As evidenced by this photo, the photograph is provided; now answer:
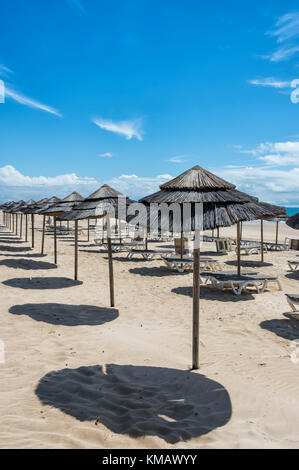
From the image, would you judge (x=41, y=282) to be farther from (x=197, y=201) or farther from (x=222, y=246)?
(x=222, y=246)

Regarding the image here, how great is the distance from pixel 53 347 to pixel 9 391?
1.30m

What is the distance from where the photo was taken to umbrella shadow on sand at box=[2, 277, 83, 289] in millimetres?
8680

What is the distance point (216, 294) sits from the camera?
28.7 ft

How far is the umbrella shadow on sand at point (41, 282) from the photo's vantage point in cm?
868

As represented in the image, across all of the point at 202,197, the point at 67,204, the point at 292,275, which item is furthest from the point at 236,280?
the point at 67,204

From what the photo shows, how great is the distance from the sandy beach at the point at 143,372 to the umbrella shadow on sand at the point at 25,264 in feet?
10.3

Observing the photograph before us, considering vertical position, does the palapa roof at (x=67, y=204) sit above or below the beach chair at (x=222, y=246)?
above

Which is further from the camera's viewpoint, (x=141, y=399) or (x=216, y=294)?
(x=216, y=294)

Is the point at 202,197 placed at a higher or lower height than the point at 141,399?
higher

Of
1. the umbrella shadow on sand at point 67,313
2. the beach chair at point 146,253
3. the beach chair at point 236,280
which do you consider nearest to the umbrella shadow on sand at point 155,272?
the beach chair at point 146,253

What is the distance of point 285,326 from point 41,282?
21.5ft

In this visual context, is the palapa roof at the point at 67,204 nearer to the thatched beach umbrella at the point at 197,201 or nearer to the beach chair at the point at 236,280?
the beach chair at the point at 236,280

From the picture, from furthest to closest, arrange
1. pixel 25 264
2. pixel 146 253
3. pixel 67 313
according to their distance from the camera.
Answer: pixel 146 253 → pixel 25 264 → pixel 67 313

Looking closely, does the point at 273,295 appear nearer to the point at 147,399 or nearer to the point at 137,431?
the point at 147,399
